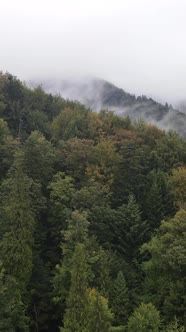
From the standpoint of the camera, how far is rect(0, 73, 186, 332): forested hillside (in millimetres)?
33500

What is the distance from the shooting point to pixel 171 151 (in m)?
58.6

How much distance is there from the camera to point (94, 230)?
44594mm

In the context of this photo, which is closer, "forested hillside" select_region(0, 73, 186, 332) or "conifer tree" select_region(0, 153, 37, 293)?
"forested hillside" select_region(0, 73, 186, 332)

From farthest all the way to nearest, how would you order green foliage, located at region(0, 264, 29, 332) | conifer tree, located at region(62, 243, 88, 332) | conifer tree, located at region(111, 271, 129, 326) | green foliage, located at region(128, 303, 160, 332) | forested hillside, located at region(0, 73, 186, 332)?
1. conifer tree, located at region(111, 271, 129, 326)
2. forested hillside, located at region(0, 73, 186, 332)
3. conifer tree, located at region(62, 243, 88, 332)
4. green foliage, located at region(128, 303, 160, 332)
5. green foliage, located at region(0, 264, 29, 332)

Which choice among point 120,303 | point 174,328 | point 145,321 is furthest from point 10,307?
point 174,328

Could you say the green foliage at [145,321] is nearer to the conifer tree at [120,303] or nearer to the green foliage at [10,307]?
the conifer tree at [120,303]

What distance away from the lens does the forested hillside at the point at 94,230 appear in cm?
3350

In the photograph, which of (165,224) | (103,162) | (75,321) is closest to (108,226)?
(165,224)

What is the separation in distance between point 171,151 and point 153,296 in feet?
82.2

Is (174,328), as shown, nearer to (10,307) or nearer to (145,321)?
(145,321)

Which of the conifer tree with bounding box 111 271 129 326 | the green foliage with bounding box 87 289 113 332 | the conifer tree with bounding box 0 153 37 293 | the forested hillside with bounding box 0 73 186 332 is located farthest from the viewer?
the conifer tree with bounding box 111 271 129 326

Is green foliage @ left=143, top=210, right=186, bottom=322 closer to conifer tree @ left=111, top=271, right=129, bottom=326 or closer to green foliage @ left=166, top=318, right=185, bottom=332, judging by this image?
conifer tree @ left=111, top=271, right=129, bottom=326

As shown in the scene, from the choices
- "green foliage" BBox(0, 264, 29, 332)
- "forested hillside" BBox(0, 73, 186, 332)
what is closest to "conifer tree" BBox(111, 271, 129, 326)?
"forested hillside" BBox(0, 73, 186, 332)

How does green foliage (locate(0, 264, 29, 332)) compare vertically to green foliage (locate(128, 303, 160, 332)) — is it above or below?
below
